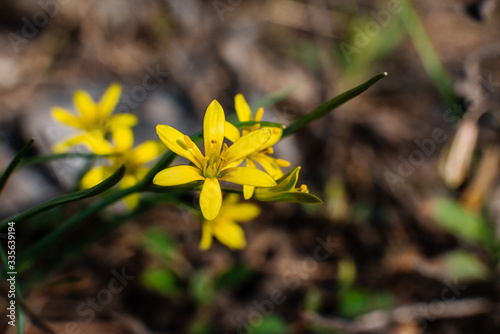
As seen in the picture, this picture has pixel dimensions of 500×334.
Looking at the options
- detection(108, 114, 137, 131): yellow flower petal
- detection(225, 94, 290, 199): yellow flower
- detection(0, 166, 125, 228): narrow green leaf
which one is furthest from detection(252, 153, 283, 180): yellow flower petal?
detection(108, 114, 137, 131): yellow flower petal

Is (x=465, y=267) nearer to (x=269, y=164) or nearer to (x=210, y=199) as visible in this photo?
(x=269, y=164)

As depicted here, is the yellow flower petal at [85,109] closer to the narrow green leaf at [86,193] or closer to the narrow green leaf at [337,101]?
the narrow green leaf at [86,193]

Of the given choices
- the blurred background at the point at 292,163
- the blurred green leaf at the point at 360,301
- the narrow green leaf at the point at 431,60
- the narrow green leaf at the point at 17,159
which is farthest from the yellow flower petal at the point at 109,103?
the narrow green leaf at the point at 431,60

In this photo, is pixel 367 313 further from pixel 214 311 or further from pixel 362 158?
pixel 362 158

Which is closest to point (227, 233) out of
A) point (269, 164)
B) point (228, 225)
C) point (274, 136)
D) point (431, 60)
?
point (228, 225)

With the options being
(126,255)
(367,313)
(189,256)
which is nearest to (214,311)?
(189,256)
